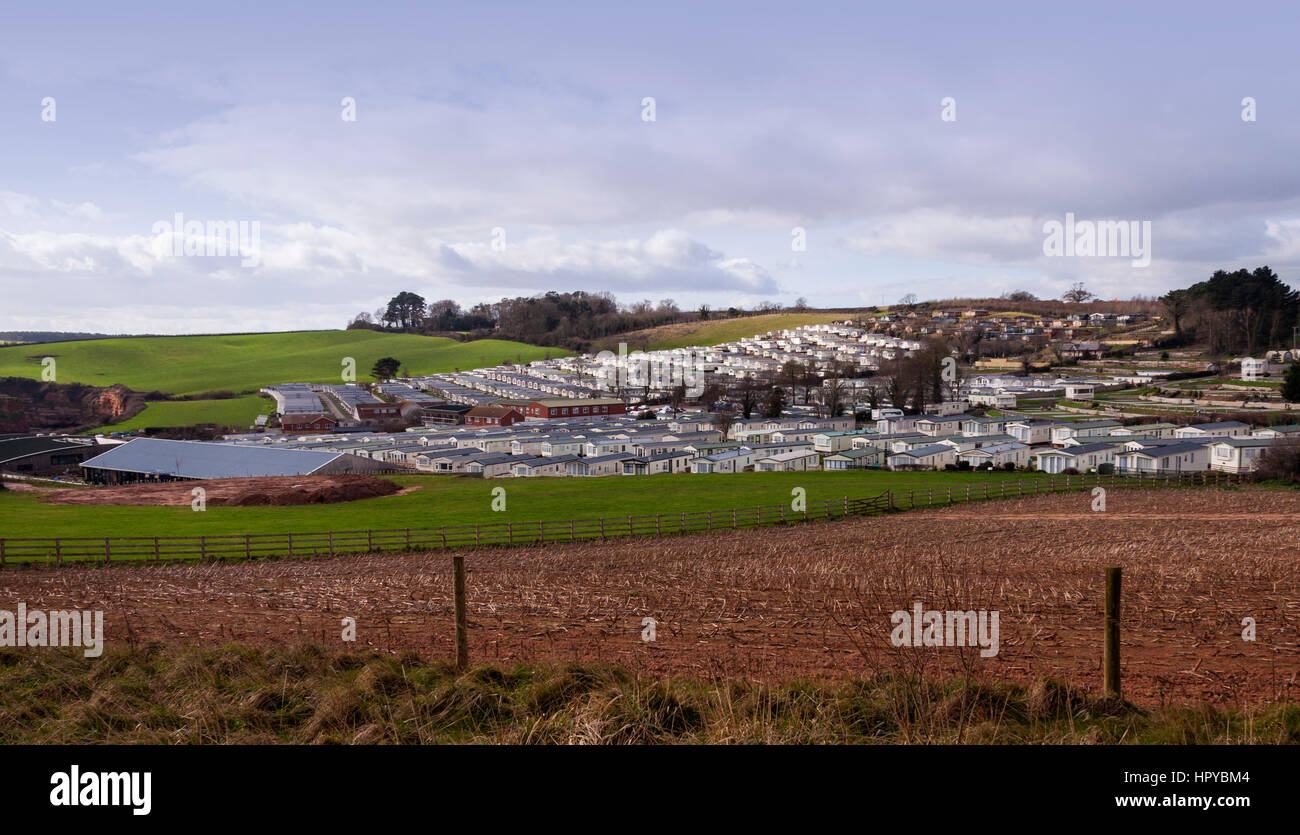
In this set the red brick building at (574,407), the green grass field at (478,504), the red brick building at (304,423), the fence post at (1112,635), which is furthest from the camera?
the red brick building at (574,407)

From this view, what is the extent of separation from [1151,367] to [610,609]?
114 m

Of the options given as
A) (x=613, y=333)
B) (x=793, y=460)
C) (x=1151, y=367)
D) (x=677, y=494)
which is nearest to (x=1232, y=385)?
(x=1151, y=367)

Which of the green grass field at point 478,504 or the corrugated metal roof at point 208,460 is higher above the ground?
the corrugated metal roof at point 208,460

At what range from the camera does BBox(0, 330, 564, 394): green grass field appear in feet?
397

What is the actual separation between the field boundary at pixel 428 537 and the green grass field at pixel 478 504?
3.05 m

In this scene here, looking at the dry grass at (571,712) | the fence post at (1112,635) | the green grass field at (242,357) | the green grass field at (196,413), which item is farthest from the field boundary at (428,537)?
the green grass field at (242,357)

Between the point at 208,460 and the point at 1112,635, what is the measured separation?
2462 inches

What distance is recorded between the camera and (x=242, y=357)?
15062cm

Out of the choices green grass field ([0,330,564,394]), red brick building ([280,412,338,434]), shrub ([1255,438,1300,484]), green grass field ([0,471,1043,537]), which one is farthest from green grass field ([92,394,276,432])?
shrub ([1255,438,1300,484])

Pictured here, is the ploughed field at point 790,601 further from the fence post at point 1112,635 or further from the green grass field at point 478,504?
the green grass field at point 478,504

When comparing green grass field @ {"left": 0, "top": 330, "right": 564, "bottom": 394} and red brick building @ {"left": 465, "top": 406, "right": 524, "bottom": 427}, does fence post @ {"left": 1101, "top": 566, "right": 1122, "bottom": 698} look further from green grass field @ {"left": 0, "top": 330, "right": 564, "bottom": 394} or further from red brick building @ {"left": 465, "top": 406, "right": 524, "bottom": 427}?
green grass field @ {"left": 0, "top": 330, "right": 564, "bottom": 394}

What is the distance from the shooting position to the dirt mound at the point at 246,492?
4059 cm

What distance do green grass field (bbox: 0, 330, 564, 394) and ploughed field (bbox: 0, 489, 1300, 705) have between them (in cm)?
11007

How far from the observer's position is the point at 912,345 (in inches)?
5812
